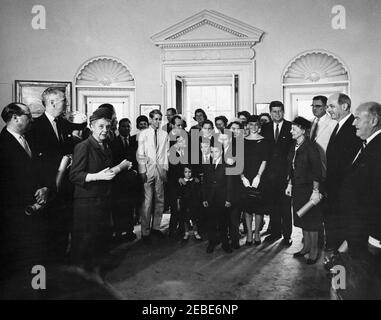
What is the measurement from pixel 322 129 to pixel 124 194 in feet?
7.15

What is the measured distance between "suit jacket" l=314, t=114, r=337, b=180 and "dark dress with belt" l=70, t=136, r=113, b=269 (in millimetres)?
1977

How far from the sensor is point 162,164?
358 centimetres

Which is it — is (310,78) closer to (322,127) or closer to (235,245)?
(322,127)

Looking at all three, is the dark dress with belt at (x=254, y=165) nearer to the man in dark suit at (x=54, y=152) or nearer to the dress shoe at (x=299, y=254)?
the dress shoe at (x=299, y=254)

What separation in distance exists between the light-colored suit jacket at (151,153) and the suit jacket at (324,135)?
161cm

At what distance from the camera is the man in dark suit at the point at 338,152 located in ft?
9.25

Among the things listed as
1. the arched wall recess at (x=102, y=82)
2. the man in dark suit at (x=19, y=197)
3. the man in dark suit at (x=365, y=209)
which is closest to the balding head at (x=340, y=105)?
the man in dark suit at (x=365, y=209)

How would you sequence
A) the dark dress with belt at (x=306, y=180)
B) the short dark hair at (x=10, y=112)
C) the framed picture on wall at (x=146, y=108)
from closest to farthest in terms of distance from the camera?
the short dark hair at (x=10, y=112) → the dark dress with belt at (x=306, y=180) → the framed picture on wall at (x=146, y=108)

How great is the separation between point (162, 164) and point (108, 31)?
2241 millimetres

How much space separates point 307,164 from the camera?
297 cm

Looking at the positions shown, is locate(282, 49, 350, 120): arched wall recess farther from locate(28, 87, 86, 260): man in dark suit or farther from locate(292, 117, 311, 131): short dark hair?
locate(28, 87, 86, 260): man in dark suit
